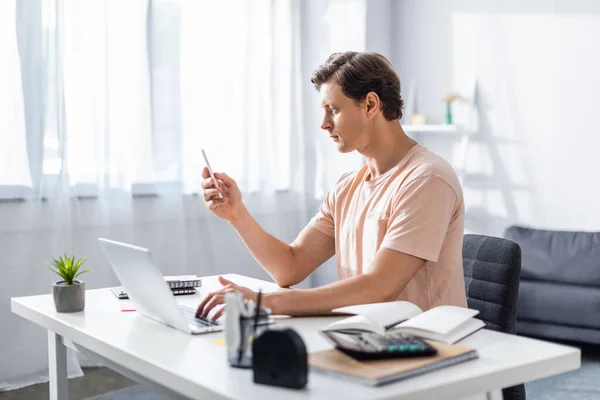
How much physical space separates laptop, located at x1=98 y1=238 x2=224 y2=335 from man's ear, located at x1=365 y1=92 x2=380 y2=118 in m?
0.72

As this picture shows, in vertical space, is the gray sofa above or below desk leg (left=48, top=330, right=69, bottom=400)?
below

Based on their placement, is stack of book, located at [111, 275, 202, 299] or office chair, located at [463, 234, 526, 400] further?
stack of book, located at [111, 275, 202, 299]

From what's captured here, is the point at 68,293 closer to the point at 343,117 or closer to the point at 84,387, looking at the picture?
the point at 343,117

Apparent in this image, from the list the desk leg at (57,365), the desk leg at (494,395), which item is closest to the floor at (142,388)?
the desk leg at (57,365)

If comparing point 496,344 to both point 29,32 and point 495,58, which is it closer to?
point 29,32

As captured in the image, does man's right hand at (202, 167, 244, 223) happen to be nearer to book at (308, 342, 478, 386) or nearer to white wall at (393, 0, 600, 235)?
book at (308, 342, 478, 386)

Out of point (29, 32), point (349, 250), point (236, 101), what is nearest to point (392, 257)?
point (349, 250)

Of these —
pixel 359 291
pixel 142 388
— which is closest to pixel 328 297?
pixel 359 291

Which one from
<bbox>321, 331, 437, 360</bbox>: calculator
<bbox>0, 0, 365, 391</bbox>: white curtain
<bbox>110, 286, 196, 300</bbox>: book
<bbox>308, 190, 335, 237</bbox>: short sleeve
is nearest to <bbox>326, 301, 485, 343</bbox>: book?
<bbox>321, 331, 437, 360</bbox>: calculator

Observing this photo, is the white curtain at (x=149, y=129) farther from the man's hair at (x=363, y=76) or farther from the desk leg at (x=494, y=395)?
the desk leg at (x=494, y=395)

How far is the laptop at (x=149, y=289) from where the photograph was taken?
142 centimetres

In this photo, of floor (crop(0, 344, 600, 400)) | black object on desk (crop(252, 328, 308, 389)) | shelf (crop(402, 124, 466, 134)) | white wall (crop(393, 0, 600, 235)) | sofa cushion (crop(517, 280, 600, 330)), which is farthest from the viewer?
shelf (crop(402, 124, 466, 134))

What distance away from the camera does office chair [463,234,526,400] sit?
1.80 metres

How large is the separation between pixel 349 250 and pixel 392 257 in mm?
347
